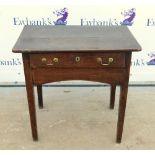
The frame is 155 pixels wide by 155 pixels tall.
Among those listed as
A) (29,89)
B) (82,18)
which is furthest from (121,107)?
(82,18)

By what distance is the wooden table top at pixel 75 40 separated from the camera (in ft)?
4.54

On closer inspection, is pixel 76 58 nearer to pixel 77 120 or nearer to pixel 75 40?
pixel 75 40

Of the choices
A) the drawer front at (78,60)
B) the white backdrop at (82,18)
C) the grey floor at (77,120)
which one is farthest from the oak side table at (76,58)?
the white backdrop at (82,18)

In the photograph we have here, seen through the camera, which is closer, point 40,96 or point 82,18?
point 40,96

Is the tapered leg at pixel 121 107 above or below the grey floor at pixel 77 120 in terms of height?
above

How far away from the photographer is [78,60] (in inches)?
56.2

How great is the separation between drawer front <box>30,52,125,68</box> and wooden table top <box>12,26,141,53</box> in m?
0.04

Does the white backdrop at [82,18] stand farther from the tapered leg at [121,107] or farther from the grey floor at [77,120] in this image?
the tapered leg at [121,107]

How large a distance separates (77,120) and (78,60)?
1.94 feet

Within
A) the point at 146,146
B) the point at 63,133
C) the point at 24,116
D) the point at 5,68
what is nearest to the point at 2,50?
the point at 5,68

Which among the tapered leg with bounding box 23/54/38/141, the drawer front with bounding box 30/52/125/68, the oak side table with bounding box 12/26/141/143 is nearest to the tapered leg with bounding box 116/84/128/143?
the oak side table with bounding box 12/26/141/143

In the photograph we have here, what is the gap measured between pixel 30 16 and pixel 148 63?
0.98 meters

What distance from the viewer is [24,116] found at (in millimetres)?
1930

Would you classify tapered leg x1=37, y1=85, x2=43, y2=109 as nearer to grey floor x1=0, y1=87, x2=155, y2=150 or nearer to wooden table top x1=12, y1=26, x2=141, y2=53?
grey floor x1=0, y1=87, x2=155, y2=150
